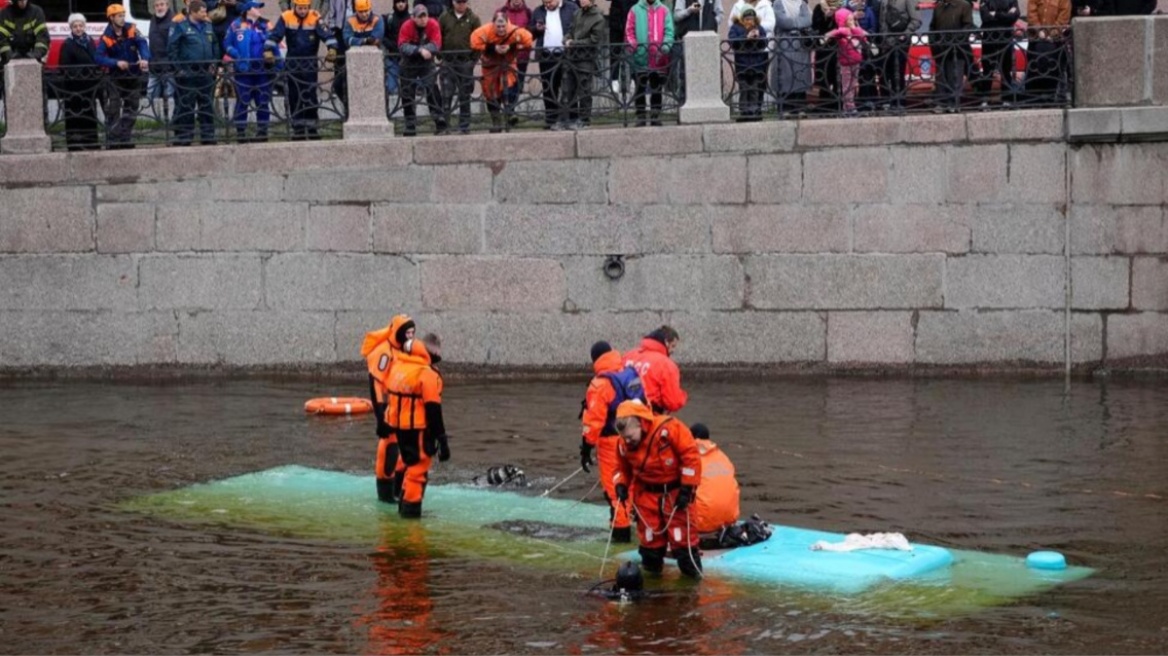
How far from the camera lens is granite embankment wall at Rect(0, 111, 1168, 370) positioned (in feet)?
59.0

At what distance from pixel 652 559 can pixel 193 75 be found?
9.67 meters

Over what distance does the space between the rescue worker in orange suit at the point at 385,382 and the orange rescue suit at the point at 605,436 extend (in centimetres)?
146

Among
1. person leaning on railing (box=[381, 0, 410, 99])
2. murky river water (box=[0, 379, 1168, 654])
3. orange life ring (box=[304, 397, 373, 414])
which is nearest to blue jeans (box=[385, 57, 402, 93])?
person leaning on railing (box=[381, 0, 410, 99])

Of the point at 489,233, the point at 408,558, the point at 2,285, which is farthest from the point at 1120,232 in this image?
the point at 2,285

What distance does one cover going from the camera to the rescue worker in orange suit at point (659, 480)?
431 inches

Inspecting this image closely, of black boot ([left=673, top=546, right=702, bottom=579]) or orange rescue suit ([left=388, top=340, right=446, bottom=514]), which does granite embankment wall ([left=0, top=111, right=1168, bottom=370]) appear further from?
black boot ([left=673, top=546, right=702, bottom=579])

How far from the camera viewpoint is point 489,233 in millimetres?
18625

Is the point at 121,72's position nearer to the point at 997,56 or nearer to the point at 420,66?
the point at 420,66

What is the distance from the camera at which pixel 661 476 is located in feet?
36.2

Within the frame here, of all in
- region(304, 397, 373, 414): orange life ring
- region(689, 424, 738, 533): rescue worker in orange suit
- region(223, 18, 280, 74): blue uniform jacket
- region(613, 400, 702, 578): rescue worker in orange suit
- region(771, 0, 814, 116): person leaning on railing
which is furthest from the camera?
region(223, 18, 280, 74): blue uniform jacket

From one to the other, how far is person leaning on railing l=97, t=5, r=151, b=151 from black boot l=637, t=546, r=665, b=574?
32.4 feet

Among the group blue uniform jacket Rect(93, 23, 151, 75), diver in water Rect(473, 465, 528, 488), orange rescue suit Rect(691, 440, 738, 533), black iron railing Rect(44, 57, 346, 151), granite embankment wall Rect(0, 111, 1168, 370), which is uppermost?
blue uniform jacket Rect(93, 23, 151, 75)

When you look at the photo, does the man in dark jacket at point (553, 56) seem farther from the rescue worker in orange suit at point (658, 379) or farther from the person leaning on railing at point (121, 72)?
the rescue worker in orange suit at point (658, 379)

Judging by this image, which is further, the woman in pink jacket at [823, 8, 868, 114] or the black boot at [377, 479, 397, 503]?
the woman in pink jacket at [823, 8, 868, 114]
